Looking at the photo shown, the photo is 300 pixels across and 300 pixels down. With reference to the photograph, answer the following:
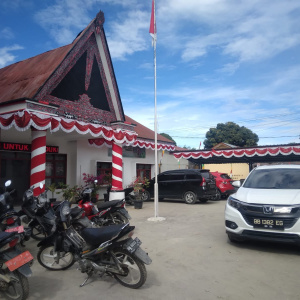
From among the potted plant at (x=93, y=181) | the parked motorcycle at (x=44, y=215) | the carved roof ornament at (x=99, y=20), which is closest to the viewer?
the parked motorcycle at (x=44, y=215)

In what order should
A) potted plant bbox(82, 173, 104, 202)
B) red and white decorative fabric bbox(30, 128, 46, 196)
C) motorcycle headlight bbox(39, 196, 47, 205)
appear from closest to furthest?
motorcycle headlight bbox(39, 196, 47, 205)
red and white decorative fabric bbox(30, 128, 46, 196)
potted plant bbox(82, 173, 104, 202)

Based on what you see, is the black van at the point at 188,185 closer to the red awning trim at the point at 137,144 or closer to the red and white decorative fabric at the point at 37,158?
the red awning trim at the point at 137,144

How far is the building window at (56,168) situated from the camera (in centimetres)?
1238

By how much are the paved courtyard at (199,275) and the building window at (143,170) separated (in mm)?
10880

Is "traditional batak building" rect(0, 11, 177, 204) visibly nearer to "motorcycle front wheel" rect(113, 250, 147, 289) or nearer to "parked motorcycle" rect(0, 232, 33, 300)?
"parked motorcycle" rect(0, 232, 33, 300)

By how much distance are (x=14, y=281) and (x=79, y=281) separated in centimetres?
104

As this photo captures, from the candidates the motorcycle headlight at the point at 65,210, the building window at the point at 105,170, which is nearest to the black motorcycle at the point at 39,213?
the motorcycle headlight at the point at 65,210

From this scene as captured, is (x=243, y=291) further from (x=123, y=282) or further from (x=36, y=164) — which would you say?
(x=36, y=164)

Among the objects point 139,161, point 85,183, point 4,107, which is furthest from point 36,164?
point 139,161

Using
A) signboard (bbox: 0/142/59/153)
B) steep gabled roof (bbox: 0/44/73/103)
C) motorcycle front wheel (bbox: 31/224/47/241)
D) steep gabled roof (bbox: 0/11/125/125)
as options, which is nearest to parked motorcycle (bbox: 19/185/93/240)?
motorcycle front wheel (bbox: 31/224/47/241)

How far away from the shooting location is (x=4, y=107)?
9.19 metres

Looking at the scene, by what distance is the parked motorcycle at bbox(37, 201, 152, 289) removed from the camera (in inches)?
148

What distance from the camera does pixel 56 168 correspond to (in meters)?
12.7

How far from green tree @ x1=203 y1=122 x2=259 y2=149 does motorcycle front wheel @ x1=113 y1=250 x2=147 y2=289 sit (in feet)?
130
